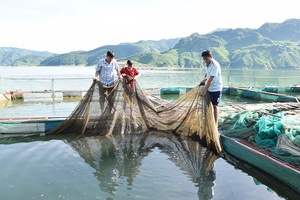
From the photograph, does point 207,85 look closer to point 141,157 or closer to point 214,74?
point 214,74

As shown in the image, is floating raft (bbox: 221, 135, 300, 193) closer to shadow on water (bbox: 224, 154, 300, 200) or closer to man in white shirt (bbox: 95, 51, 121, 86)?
shadow on water (bbox: 224, 154, 300, 200)

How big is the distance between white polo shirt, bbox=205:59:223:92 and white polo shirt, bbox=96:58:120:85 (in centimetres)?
251

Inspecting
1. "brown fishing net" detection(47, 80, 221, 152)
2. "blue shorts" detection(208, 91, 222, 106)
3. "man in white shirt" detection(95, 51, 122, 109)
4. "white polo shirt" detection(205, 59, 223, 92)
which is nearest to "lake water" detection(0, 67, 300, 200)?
"brown fishing net" detection(47, 80, 221, 152)

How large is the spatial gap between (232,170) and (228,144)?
0.81 m

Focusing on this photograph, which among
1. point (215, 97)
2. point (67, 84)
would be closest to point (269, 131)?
point (215, 97)

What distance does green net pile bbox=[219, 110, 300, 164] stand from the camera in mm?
4691

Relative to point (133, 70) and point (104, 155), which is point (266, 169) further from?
point (133, 70)

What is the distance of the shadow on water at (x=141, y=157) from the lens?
14.5 feet

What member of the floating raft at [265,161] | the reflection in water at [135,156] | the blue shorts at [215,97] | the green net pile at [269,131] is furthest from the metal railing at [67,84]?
the floating raft at [265,161]

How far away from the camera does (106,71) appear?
272 inches

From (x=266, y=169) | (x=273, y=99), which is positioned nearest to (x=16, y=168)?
Result: (x=266, y=169)

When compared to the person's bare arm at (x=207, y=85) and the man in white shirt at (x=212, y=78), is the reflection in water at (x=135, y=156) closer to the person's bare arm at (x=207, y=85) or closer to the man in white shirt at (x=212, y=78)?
the man in white shirt at (x=212, y=78)

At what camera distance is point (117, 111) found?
694 centimetres

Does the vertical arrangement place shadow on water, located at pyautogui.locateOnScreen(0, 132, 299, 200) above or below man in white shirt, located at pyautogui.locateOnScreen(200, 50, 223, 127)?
below
